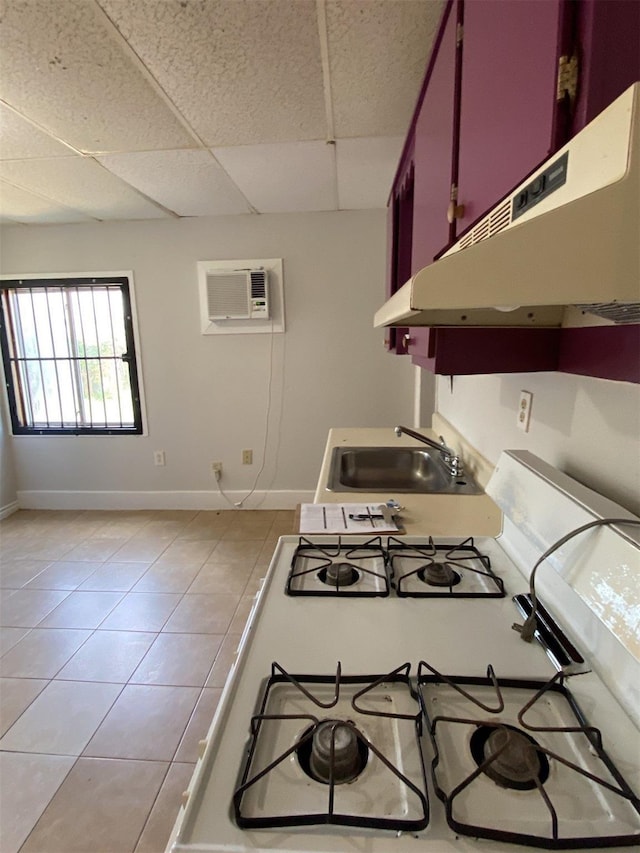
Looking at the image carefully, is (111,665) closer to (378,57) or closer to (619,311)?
(619,311)

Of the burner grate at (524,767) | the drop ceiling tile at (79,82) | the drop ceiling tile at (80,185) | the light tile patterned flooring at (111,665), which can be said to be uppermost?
the drop ceiling tile at (79,82)

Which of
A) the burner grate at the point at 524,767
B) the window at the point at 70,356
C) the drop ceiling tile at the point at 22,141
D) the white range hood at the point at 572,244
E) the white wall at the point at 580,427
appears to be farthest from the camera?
the window at the point at 70,356

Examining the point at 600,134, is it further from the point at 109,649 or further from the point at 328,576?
the point at 109,649

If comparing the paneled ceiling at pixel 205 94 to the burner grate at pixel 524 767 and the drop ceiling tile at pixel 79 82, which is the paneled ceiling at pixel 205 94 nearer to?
the drop ceiling tile at pixel 79 82

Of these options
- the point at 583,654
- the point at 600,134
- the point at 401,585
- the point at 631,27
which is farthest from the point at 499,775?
the point at 631,27

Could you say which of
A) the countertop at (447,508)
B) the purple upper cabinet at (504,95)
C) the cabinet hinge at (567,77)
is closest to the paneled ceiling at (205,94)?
the purple upper cabinet at (504,95)

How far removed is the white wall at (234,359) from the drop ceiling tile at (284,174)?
23 cm

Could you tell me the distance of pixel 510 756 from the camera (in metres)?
0.53

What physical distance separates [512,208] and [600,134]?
0.58ft

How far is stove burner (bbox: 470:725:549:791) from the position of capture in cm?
51

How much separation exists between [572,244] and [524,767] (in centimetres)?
61

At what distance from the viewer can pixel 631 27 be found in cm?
47

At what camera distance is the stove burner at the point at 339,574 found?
947 millimetres

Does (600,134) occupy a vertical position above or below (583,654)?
above
